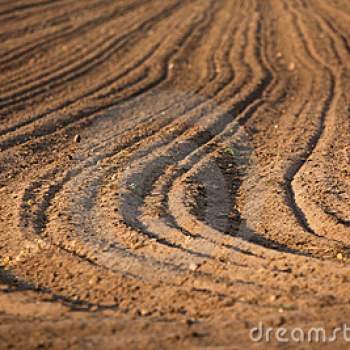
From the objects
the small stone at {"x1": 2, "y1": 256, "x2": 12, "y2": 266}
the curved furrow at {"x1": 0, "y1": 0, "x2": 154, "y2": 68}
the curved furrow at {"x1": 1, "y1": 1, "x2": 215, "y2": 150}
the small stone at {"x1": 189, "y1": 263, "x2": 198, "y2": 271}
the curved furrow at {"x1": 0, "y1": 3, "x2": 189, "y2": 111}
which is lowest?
the small stone at {"x1": 189, "y1": 263, "x2": 198, "y2": 271}

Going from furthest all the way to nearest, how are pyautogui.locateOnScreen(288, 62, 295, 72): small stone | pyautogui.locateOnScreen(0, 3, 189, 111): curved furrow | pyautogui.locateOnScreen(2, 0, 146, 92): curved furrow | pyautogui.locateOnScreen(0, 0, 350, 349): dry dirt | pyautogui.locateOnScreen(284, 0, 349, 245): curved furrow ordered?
pyautogui.locateOnScreen(288, 62, 295, 72): small stone, pyautogui.locateOnScreen(2, 0, 146, 92): curved furrow, pyautogui.locateOnScreen(0, 3, 189, 111): curved furrow, pyautogui.locateOnScreen(284, 0, 349, 245): curved furrow, pyautogui.locateOnScreen(0, 0, 350, 349): dry dirt

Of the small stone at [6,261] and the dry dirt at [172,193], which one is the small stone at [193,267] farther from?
the small stone at [6,261]

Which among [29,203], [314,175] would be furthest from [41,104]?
[314,175]

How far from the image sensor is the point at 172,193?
591 cm

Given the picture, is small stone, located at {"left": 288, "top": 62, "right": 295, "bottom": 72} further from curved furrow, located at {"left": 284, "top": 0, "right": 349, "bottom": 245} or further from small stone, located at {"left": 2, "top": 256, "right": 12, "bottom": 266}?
small stone, located at {"left": 2, "top": 256, "right": 12, "bottom": 266}

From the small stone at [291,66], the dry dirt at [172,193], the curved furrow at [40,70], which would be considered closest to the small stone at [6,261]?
the dry dirt at [172,193]

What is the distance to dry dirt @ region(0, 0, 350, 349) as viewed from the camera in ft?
13.0

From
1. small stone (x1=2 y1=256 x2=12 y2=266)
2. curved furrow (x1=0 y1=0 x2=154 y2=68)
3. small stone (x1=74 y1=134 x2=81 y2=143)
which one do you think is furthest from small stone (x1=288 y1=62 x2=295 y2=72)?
small stone (x1=2 y1=256 x2=12 y2=266)

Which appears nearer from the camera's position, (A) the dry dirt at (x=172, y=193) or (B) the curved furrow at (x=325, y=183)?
(A) the dry dirt at (x=172, y=193)

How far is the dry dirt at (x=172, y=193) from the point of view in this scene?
395 cm

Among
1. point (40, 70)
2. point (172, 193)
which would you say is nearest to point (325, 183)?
point (172, 193)

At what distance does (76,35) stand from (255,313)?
11453mm

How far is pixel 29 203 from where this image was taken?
5.81 meters

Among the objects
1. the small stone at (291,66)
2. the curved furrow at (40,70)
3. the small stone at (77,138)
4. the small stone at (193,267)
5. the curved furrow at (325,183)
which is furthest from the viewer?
the small stone at (291,66)
